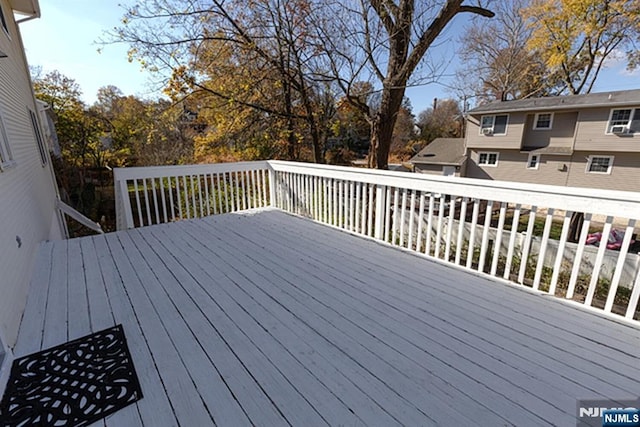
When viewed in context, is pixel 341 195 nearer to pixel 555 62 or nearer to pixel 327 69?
pixel 327 69

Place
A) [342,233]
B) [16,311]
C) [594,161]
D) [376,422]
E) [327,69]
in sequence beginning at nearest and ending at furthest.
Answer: [376,422]
[16,311]
[342,233]
[327,69]
[594,161]

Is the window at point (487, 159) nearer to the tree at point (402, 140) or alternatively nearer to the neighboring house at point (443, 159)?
the neighboring house at point (443, 159)

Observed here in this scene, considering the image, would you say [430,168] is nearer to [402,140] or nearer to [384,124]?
[402,140]

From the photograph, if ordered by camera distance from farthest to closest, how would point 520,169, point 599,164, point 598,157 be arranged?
1. point 520,169
2. point 599,164
3. point 598,157

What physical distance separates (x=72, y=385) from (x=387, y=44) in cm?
599

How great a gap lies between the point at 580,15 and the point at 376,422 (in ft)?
52.9

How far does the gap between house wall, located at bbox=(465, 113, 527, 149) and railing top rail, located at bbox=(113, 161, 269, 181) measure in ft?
43.0

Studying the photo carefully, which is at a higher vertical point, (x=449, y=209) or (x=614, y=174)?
(x=449, y=209)

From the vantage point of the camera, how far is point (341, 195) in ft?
12.8

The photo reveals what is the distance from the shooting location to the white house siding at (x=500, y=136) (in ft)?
43.2

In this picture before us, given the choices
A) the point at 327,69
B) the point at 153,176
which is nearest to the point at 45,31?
the point at 153,176

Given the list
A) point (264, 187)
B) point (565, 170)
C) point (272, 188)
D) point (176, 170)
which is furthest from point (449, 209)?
point (565, 170)

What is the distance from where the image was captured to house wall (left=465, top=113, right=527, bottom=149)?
13.2 m

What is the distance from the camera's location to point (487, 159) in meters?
15.0
